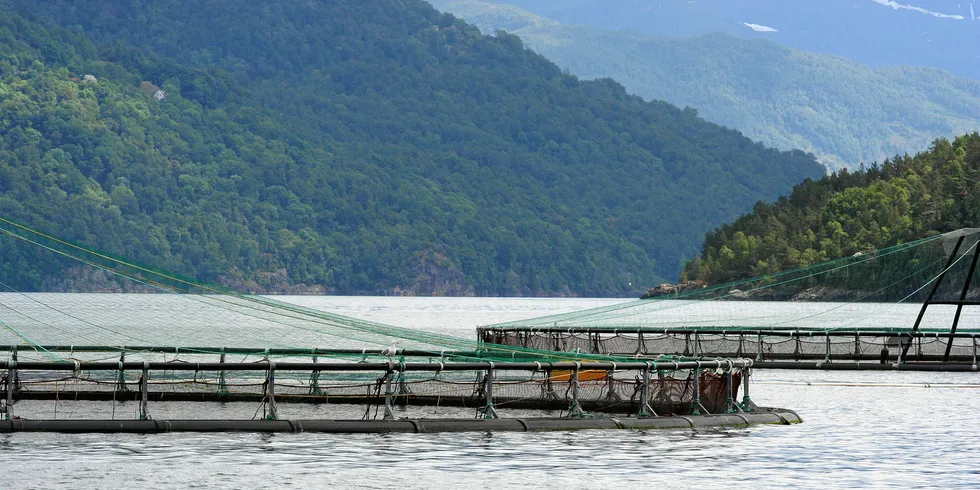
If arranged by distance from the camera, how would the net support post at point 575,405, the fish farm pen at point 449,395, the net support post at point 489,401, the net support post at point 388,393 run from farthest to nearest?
the net support post at point 575,405
the net support post at point 489,401
the net support post at point 388,393
the fish farm pen at point 449,395

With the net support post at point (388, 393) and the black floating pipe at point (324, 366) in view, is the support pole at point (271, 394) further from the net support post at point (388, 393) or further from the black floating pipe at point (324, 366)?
the net support post at point (388, 393)

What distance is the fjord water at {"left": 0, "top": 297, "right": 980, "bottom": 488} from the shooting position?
2186cm

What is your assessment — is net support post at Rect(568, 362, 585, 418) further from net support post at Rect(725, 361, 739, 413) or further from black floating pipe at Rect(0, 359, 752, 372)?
net support post at Rect(725, 361, 739, 413)

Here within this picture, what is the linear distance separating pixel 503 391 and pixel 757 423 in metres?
5.97

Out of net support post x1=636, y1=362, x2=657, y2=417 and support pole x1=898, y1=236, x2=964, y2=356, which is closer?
net support post x1=636, y1=362, x2=657, y2=417

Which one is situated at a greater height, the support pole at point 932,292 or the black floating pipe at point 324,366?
the support pole at point 932,292

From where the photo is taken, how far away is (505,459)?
955 inches

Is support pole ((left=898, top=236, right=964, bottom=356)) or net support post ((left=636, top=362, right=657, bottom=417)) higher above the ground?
support pole ((left=898, top=236, right=964, bottom=356))

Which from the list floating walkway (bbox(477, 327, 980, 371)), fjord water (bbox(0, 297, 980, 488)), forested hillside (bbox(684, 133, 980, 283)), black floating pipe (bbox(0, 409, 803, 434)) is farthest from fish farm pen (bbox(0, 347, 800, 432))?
forested hillside (bbox(684, 133, 980, 283))

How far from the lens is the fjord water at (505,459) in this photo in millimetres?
21859

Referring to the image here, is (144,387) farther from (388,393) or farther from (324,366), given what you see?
(388,393)

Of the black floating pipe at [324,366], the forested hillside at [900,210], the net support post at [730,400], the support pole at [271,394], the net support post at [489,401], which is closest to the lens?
the black floating pipe at [324,366]

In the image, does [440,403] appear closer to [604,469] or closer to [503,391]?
[503,391]

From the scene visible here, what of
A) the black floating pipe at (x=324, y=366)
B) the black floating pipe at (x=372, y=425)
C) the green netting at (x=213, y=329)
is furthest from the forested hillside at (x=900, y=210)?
the black floating pipe at (x=324, y=366)
